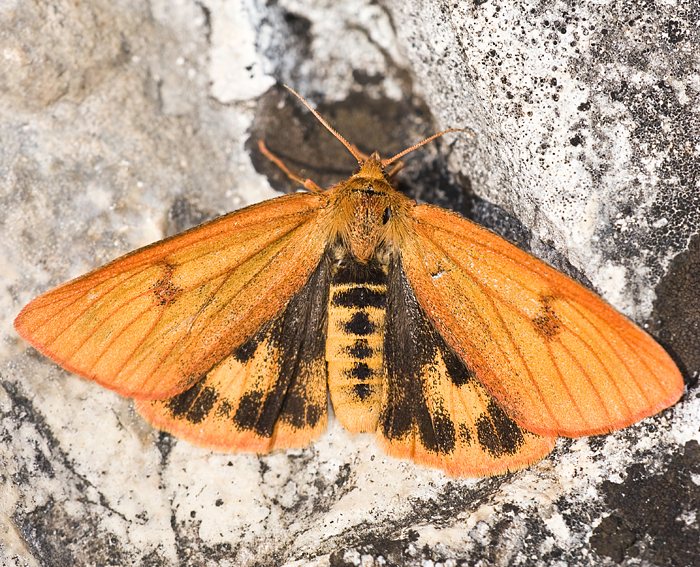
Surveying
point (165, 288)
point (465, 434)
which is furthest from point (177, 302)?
point (465, 434)

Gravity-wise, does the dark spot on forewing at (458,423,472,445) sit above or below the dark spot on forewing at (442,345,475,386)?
below

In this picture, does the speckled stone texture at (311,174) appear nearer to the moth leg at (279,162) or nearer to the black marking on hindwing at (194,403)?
the moth leg at (279,162)

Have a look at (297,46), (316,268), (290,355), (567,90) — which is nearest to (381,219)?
(316,268)

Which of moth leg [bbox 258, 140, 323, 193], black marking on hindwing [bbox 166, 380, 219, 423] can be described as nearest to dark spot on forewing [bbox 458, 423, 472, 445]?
black marking on hindwing [bbox 166, 380, 219, 423]

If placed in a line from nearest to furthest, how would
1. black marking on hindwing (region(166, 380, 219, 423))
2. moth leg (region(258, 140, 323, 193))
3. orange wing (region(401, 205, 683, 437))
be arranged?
orange wing (region(401, 205, 683, 437)) → black marking on hindwing (region(166, 380, 219, 423)) → moth leg (region(258, 140, 323, 193))

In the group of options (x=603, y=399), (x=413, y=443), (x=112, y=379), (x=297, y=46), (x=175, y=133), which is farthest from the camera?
(x=297, y=46)

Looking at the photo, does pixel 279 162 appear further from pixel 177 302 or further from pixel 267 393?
pixel 267 393

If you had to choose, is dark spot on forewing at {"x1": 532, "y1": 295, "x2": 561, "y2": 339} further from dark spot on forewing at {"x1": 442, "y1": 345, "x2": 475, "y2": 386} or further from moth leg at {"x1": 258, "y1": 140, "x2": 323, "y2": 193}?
moth leg at {"x1": 258, "y1": 140, "x2": 323, "y2": 193}

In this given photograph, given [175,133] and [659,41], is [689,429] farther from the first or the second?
[175,133]
